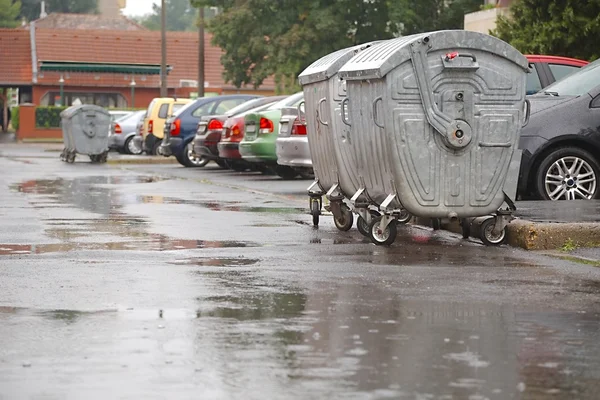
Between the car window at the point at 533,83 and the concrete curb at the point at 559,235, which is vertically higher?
the car window at the point at 533,83

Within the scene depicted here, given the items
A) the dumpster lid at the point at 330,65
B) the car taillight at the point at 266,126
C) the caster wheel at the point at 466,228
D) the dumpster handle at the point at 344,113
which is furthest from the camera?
the car taillight at the point at 266,126

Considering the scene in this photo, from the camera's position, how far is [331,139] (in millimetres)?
13625

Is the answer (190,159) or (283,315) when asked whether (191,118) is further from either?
(283,315)

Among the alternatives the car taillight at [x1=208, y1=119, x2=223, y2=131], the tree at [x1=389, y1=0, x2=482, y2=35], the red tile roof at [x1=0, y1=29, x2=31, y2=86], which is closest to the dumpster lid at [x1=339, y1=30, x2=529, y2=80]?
the car taillight at [x1=208, y1=119, x2=223, y2=131]

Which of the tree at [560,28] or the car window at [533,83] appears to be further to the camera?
the tree at [560,28]

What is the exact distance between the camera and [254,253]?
37.8 feet

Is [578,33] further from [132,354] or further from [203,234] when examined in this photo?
[132,354]

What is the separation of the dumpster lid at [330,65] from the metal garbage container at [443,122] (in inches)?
46.8

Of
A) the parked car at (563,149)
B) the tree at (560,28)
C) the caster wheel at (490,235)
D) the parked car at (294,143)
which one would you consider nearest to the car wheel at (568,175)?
the parked car at (563,149)

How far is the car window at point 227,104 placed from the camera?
101 feet

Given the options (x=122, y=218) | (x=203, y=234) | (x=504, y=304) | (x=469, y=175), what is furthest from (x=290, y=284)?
(x=122, y=218)

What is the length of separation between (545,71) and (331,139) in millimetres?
5389

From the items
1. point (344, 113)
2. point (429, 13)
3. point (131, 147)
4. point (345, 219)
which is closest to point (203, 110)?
point (131, 147)

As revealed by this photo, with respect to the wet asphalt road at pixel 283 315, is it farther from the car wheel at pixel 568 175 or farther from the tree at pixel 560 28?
the tree at pixel 560 28
